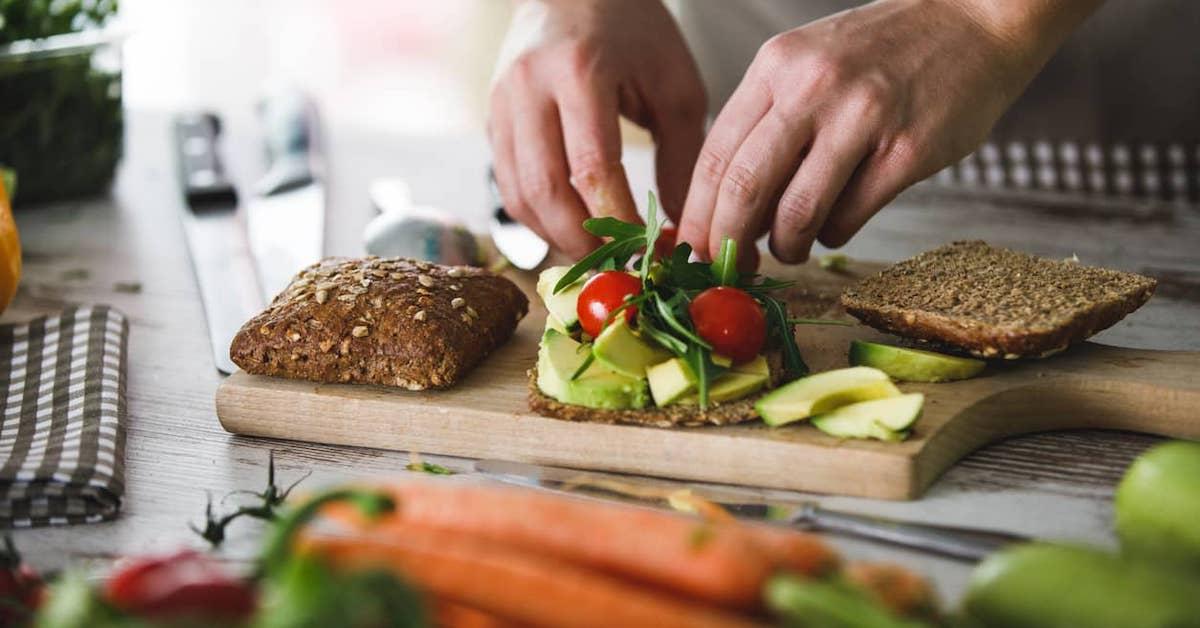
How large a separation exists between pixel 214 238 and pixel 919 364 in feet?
7.02

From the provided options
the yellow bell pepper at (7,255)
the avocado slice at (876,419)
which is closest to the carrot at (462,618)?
the avocado slice at (876,419)

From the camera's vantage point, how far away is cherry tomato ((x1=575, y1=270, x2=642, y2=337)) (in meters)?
2.23

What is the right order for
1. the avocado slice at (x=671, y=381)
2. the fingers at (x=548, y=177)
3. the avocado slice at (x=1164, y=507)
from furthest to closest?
the fingers at (x=548, y=177) < the avocado slice at (x=671, y=381) < the avocado slice at (x=1164, y=507)

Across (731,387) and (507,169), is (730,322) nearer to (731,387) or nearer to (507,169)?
(731,387)

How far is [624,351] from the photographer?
2150 millimetres

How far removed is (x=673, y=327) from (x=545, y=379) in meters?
0.27

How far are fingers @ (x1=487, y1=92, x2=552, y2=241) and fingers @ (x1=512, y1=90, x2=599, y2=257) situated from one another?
0.03 meters

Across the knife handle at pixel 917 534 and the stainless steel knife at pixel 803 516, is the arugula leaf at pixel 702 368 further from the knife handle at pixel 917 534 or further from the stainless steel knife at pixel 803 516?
the knife handle at pixel 917 534

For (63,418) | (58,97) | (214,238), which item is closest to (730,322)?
(63,418)

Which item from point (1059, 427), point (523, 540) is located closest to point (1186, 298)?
point (1059, 427)

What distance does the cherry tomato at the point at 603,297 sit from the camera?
2232mm

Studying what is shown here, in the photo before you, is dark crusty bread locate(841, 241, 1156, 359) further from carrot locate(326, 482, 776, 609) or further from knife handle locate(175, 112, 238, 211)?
knife handle locate(175, 112, 238, 211)

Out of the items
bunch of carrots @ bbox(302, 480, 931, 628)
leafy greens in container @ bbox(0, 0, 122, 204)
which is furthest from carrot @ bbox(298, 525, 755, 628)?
leafy greens in container @ bbox(0, 0, 122, 204)

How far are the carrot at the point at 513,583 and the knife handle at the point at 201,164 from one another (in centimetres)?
256
